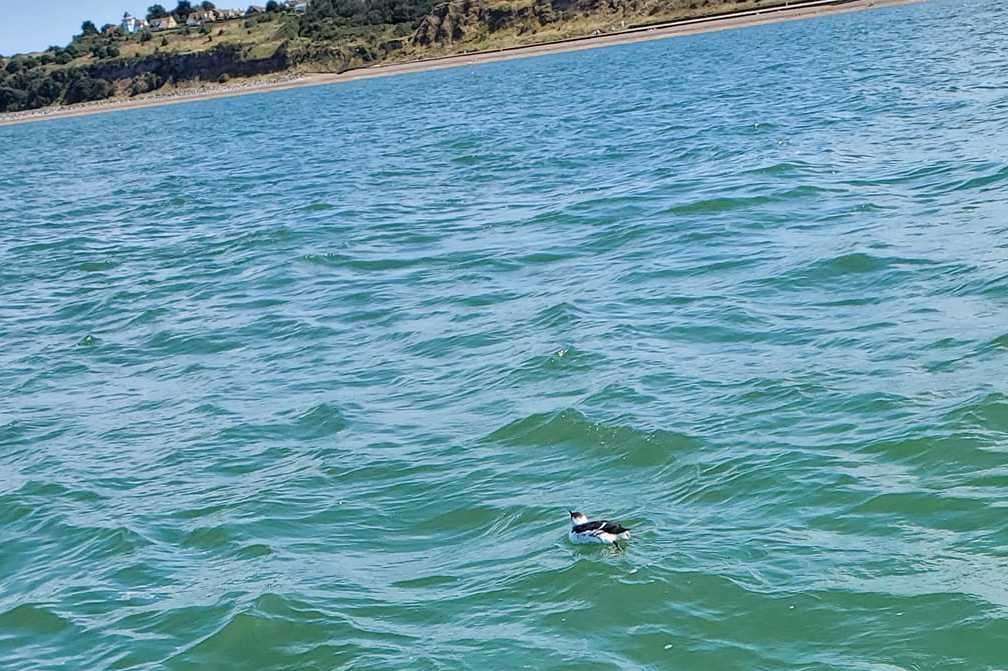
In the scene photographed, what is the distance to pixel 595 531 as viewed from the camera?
32.2 feet

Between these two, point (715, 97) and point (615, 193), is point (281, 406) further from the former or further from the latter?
point (715, 97)

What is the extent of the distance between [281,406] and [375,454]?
251 centimetres

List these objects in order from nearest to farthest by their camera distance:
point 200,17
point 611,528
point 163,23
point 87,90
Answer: point 611,528
point 87,90
point 200,17
point 163,23

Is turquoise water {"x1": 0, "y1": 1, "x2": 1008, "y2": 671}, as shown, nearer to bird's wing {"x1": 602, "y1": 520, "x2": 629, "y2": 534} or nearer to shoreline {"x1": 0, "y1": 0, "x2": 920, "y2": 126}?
bird's wing {"x1": 602, "y1": 520, "x2": 629, "y2": 534}

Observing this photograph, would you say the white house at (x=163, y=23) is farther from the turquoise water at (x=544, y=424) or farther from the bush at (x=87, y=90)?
the turquoise water at (x=544, y=424)

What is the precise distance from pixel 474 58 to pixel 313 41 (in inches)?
1026

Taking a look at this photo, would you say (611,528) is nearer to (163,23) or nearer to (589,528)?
(589,528)

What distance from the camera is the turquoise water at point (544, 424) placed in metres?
9.17

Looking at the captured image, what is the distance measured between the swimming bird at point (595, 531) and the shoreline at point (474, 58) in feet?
276

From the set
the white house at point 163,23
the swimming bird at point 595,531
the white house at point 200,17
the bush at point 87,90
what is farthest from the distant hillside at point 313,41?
the swimming bird at point 595,531

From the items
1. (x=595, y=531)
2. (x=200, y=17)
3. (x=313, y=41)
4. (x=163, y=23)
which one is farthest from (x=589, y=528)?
(x=163, y=23)

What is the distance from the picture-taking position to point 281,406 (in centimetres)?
1495

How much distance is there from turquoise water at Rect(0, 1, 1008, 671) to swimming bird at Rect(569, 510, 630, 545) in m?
0.15

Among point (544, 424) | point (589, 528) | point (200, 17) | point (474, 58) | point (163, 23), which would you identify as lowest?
point (544, 424)
